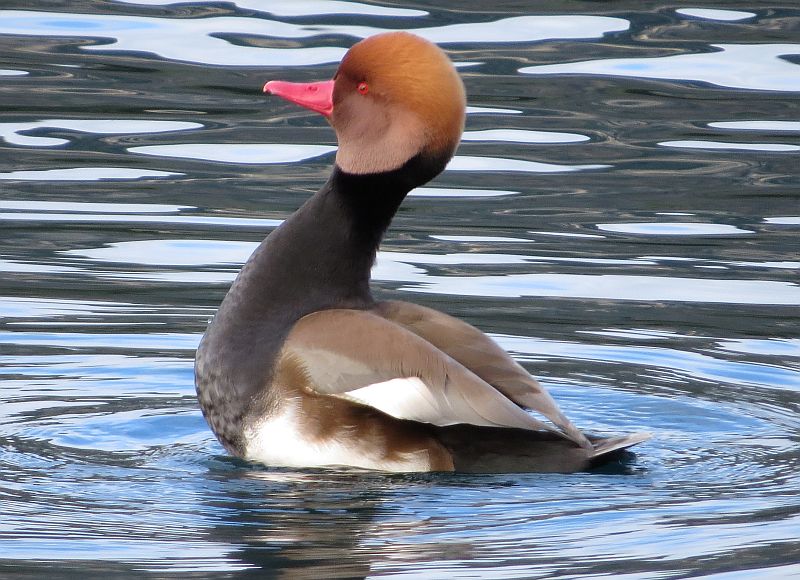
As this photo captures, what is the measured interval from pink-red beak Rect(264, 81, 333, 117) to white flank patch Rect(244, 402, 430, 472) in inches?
41.4

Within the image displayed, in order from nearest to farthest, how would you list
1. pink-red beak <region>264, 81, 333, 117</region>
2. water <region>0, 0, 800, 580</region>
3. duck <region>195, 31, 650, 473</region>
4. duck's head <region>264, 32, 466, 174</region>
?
water <region>0, 0, 800, 580</region>, duck <region>195, 31, 650, 473</region>, duck's head <region>264, 32, 466, 174</region>, pink-red beak <region>264, 81, 333, 117</region>

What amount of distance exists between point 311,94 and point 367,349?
3.25 ft

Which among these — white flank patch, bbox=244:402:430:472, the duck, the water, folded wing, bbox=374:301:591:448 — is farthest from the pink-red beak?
the water

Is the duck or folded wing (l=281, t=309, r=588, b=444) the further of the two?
the duck

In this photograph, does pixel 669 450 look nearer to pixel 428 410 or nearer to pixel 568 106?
pixel 428 410

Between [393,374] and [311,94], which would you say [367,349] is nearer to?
[393,374]

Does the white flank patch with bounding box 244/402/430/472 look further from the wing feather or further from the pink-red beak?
the pink-red beak

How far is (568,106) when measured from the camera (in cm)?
1052

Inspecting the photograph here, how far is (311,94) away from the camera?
569 cm

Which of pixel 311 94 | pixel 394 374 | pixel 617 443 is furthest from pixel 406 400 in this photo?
pixel 311 94

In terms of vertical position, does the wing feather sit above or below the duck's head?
below

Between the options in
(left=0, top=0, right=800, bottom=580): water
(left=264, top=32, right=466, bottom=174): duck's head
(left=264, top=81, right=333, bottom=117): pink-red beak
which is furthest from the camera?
(left=264, top=81, right=333, bottom=117): pink-red beak

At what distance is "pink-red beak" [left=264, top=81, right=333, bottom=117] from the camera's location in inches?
222

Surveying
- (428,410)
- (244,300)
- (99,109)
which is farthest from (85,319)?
(99,109)
